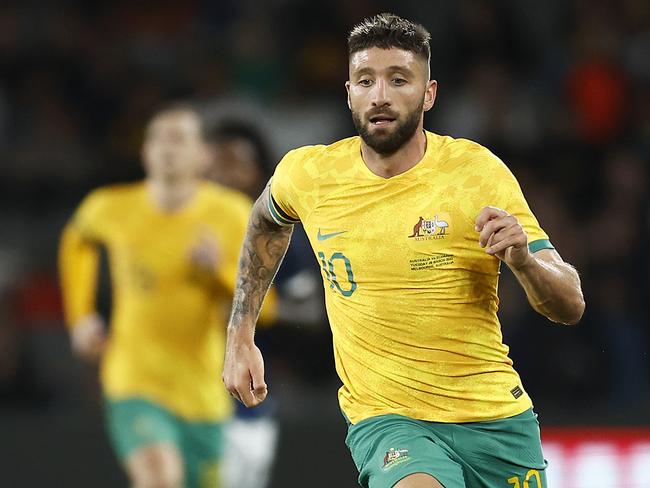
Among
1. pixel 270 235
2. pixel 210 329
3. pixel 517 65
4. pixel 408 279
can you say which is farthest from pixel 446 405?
pixel 517 65

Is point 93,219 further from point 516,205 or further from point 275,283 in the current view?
point 516,205

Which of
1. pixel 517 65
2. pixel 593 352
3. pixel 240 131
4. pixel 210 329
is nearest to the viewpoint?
pixel 210 329

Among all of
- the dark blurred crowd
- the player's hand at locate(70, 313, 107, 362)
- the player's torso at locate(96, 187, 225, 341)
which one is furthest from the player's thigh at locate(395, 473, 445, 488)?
the dark blurred crowd

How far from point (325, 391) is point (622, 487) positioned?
2.15 metres

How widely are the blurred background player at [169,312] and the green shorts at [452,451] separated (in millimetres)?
2933

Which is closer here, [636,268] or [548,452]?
[548,452]

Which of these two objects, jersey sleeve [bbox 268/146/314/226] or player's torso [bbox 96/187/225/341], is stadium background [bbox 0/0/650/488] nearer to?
player's torso [bbox 96/187/225/341]

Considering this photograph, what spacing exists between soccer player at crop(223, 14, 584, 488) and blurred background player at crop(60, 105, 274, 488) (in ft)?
9.26

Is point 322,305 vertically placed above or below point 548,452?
above

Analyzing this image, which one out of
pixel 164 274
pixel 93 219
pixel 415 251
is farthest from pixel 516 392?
pixel 93 219

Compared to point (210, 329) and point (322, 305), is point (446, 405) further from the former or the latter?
point (322, 305)

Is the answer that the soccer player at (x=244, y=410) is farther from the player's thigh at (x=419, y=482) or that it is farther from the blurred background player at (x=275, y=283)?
the player's thigh at (x=419, y=482)

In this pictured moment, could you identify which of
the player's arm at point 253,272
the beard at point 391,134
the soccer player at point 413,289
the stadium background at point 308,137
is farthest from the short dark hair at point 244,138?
the beard at point 391,134

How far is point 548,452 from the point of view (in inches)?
346
